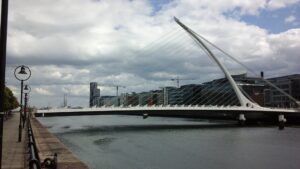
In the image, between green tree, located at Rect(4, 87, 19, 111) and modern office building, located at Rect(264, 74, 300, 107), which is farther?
modern office building, located at Rect(264, 74, 300, 107)

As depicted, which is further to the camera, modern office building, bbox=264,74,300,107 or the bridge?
modern office building, bbox=264,74,300,107

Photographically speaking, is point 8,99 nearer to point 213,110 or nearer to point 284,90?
point 213,110

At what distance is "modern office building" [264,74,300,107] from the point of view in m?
137

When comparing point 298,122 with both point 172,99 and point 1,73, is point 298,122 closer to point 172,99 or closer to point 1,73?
point 172,99

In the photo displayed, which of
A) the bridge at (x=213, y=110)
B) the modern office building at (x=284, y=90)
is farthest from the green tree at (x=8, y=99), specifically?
the modern office building at (x=284, y=90)

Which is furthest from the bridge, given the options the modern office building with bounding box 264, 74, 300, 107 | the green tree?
the modern office building with bounding box 264, 74, 300, 107

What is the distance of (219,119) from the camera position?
366ft

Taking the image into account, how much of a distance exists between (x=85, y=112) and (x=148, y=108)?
10.5 meters

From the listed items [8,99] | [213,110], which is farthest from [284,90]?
[8,99]

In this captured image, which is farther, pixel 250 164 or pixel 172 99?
pixel 172 99

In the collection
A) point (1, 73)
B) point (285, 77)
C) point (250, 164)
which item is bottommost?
point (250, 164)

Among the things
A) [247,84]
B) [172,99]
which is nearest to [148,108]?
[247,84]

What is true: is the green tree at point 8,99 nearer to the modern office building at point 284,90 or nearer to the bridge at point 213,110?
the bridge at point 213,110

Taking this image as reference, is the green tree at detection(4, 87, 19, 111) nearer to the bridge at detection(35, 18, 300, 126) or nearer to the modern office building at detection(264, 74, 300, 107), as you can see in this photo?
the bridge at detection(35, 18, 300, 126)
